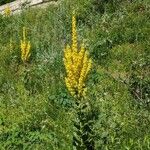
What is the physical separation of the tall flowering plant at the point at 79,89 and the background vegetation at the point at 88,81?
0.24 meters

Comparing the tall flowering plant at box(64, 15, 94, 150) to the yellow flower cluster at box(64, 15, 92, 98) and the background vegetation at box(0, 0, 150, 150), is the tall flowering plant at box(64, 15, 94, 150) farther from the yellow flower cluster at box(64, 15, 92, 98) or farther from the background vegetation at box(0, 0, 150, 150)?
the background vegetation at box(0, 0, 150, 150)

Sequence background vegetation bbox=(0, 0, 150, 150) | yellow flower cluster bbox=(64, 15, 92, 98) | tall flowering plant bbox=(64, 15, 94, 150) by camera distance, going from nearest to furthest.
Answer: tall flowering plant bbox=(64, 15, 94, 150) → yellow flower cluster bbox=(64, 15, 92, 98) → background vegetation bbox=(0, 0, 150, 150)

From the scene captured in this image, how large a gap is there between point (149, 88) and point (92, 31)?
3.18m

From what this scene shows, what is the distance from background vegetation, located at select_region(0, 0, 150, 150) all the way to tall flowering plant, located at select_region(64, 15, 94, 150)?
0.79 feet

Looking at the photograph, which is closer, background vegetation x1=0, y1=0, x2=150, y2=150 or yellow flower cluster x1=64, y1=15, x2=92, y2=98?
yellow flower cluster x1=64, y1=15, x2=92, y2=98

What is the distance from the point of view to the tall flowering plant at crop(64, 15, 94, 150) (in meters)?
6.70

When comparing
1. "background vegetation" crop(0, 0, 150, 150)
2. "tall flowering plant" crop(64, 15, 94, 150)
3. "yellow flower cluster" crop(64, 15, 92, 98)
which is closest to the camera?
"tall flowering plant" crop(64, 15, 94, 150)

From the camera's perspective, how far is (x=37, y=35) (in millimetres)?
12086

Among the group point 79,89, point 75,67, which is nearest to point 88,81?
point 79,89

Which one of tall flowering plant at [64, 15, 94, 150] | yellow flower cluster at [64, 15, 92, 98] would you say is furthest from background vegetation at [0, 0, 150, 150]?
yellow flower cluster at [64, 15, 92, 98]

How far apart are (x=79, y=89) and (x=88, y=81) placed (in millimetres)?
1754

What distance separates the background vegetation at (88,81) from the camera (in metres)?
7.55

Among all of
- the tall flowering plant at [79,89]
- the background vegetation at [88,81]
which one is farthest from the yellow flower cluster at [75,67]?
the background vegetation at [88,81]

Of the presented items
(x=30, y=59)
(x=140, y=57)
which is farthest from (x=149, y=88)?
(x=30, y=59)
